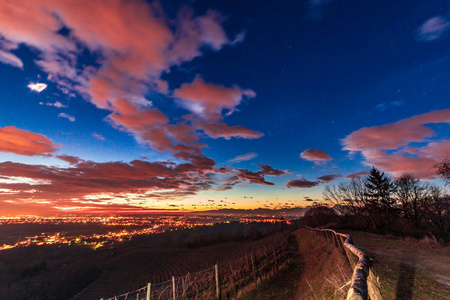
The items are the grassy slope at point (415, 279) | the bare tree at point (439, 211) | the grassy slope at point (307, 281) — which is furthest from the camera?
the bare tree at point (439, 211)

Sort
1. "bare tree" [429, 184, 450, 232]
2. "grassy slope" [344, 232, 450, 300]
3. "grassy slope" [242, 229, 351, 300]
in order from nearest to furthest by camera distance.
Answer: "grassy slope" [344, 232, 450, 300] < "grassy slope" [242, 229, 351, 300] < "bare tree" [429, 184, 450, 232]

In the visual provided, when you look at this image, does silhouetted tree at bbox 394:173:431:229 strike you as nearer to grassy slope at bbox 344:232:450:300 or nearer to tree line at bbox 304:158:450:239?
tree line at bbox 304:158:450:239

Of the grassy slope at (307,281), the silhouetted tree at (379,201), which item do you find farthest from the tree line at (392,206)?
the grassy slope at (307,281)

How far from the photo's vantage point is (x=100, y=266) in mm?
56281

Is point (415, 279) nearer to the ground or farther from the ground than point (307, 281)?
farther from the ground

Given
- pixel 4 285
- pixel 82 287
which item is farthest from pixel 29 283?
pixel 82 287

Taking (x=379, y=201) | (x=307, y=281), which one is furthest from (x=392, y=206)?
(x=307, y=281)

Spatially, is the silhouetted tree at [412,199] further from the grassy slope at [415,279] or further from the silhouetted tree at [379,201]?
the grassy slope at [415,279]

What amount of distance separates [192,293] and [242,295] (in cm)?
505

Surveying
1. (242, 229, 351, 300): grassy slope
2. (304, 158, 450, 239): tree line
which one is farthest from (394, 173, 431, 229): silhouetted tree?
(242, 229, 351, 300): grassy slope

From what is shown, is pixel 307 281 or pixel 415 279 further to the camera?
pixel 307 281

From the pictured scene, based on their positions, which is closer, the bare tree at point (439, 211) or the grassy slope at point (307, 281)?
the grassy slope at point (307, 281)

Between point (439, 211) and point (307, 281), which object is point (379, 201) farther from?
point (307, 281)

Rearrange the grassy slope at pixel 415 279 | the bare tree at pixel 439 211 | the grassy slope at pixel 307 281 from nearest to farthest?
the grassy slope at pixel 415 279 < the grassy slope at pixel 307 281 < the bare tree at pixel 439 211
